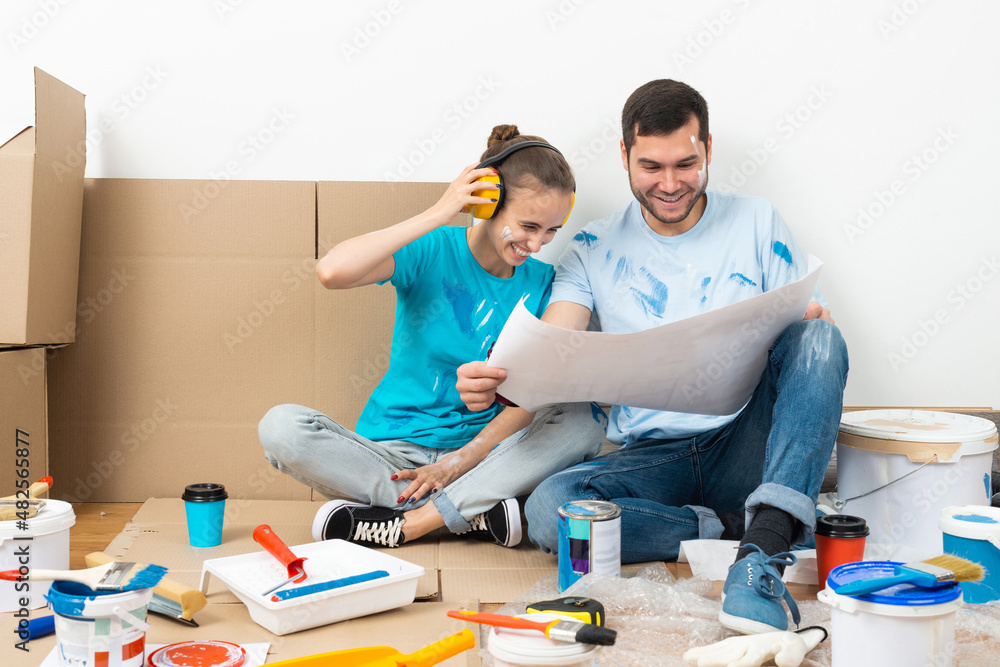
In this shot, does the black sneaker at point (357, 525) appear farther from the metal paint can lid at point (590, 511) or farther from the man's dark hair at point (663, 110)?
the man's dark hair at point (663, 110)

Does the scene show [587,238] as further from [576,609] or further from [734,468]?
[576,609]

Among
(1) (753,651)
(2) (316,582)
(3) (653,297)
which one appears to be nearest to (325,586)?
(2) (316,582)

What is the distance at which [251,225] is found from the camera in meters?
1.81

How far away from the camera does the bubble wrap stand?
3.15 ft

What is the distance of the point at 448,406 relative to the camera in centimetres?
164

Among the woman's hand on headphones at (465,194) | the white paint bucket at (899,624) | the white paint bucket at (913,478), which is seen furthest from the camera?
the woman's hand on headphones at (465,194)

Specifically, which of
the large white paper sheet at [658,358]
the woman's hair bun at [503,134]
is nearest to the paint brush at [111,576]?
the large white paper sheet at [658,358]

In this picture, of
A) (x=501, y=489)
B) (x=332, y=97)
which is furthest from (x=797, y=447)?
(x=332, y=97)

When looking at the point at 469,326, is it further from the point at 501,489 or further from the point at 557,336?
the point at 557,336

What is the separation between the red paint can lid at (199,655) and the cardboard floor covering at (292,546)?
0.04 meters

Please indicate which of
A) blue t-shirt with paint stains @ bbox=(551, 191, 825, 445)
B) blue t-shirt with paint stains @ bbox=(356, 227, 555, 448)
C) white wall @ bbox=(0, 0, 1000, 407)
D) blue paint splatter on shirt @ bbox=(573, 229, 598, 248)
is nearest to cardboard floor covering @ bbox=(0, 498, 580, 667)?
blue t-shirt with paint stains @ bbox=(356, 227, 555, 448)

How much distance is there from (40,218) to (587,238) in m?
1.09

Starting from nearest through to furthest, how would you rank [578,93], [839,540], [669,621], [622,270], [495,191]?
[669,621]
[839,540]
[495,191]
[622,270]
[578,93]

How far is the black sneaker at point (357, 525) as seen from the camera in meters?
1.47
